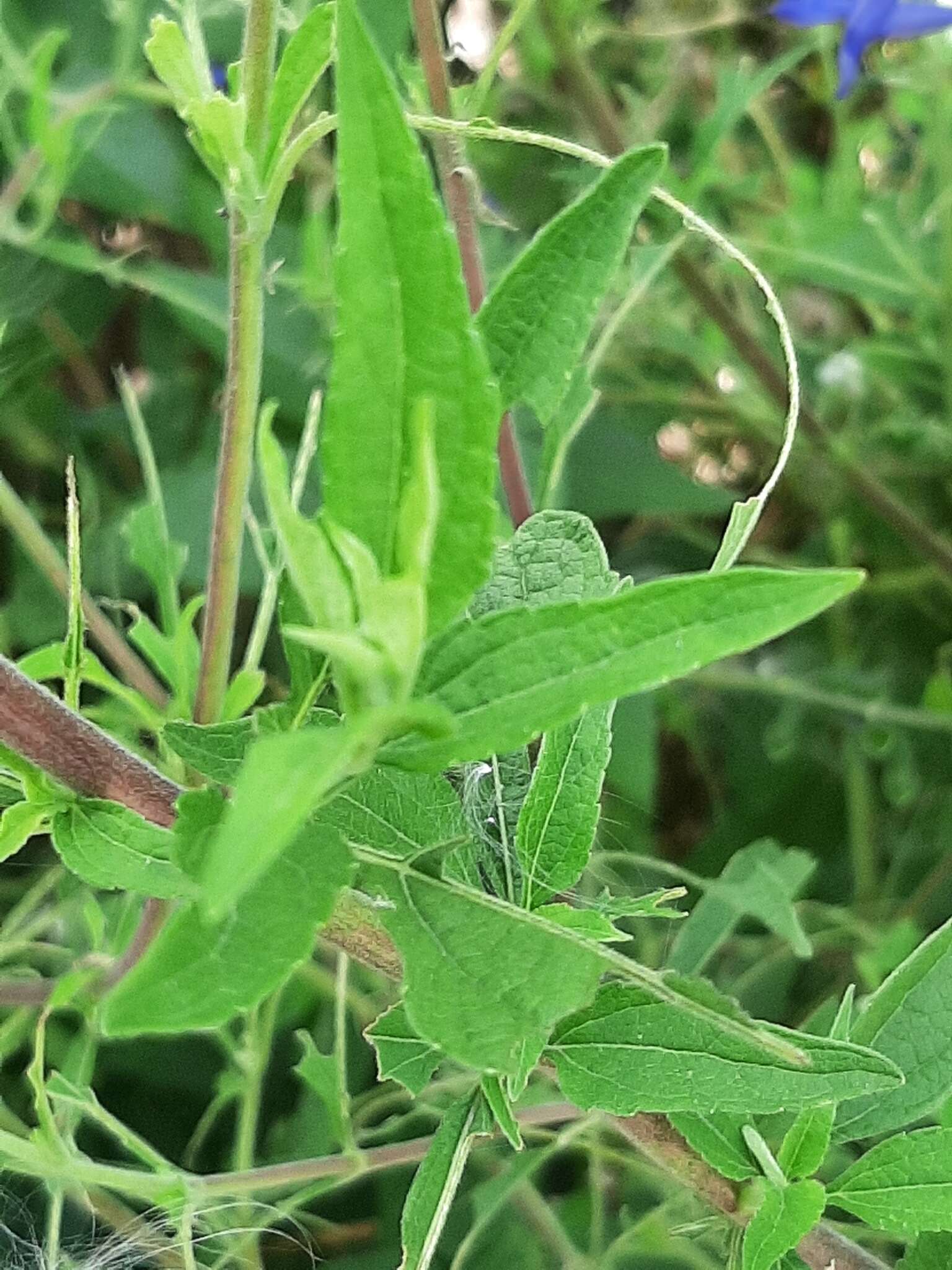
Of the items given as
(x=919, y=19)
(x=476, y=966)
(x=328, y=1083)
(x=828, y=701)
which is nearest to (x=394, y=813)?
(x=476, y=966)

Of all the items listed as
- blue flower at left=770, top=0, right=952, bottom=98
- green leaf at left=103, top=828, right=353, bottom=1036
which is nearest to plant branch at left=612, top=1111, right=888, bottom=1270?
green leaf at left=103, top=828, right=353, bottom=1036

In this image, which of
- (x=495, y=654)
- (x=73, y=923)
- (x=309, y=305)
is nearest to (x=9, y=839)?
(x=495, y=654)

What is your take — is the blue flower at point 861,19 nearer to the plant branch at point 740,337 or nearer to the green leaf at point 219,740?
the plant branch at point 740,337

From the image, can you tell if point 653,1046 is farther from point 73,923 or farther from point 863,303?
point 863,303

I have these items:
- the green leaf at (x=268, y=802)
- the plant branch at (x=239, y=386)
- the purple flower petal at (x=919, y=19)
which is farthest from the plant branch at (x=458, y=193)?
the purple flower petal at (x=919, y=19)

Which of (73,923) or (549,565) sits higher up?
(549,565)

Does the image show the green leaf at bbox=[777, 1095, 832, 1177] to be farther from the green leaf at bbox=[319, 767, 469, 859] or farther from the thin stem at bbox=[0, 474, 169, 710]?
the thin stem at bbox=[0, 474, 169, 710]
